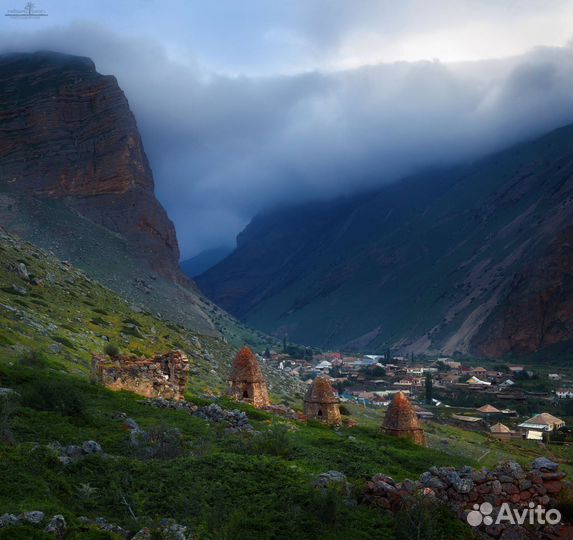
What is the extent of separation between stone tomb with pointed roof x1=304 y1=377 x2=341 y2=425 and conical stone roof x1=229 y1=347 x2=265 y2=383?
272cm

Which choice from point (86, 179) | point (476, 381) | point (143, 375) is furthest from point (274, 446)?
point (86, 179)

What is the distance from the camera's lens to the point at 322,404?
27703 millimetres

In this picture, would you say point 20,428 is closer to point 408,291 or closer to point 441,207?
point 408,291

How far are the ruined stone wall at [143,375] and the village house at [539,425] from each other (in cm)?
4158

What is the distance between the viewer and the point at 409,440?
981 inches

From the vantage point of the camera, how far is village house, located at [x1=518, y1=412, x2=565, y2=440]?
5656 centimetres

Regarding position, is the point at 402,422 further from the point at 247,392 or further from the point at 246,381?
the point at 246,381

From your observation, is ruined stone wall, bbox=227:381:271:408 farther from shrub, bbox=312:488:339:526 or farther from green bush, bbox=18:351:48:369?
shrub, bbox=312:488:339:526

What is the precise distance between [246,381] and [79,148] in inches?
3267

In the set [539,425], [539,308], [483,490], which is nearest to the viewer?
[483,490]

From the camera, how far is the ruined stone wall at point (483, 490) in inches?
456

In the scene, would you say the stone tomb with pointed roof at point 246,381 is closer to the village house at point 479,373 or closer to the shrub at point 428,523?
the shrub at point 428,523

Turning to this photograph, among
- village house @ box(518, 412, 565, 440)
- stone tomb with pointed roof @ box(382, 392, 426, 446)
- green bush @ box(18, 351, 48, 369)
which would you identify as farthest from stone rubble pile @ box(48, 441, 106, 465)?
village house @ box(518, 412, 565, 440)

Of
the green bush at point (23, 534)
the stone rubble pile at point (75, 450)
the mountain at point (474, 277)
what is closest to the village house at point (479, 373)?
the mountain at point (474, 277)
